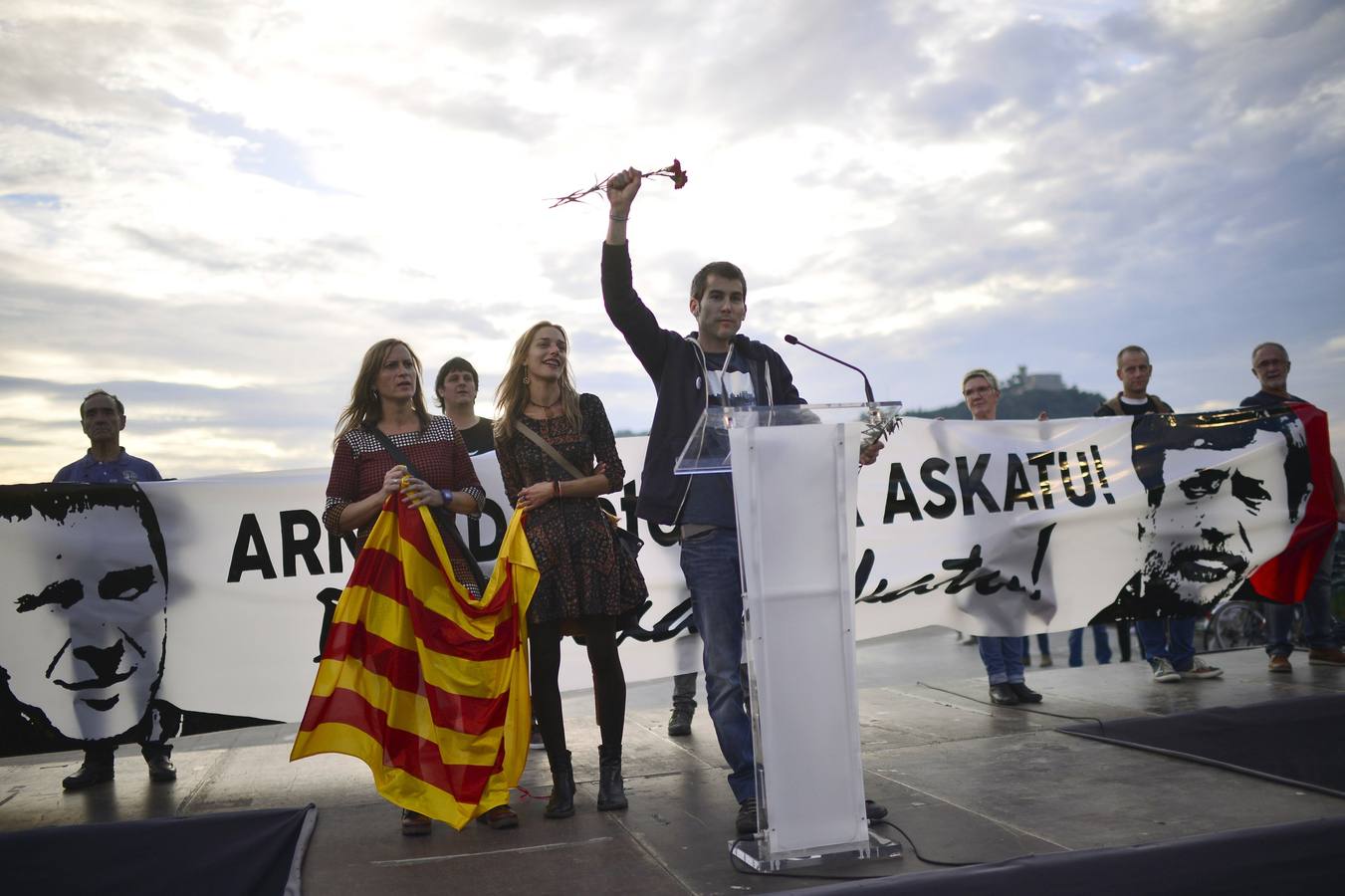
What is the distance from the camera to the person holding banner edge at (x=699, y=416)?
131 inches

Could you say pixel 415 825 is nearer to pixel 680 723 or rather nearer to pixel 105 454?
pixel 680 723

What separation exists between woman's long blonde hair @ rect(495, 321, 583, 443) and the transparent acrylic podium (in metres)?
1.07

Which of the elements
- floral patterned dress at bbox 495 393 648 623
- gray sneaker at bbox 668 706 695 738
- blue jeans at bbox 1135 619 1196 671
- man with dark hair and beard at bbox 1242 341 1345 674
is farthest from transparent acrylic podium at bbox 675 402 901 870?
man with dark hair and beard at bbox 1242 341 1345 674

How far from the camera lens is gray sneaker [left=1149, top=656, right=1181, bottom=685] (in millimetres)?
5957

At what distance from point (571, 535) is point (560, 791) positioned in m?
0.91

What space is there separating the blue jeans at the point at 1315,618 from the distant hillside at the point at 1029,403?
1.56 m

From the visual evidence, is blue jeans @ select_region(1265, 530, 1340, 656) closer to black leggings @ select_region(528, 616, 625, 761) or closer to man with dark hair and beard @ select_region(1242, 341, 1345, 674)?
man with dark hair and beard @ select_region(1242, 341, 1345, 674)

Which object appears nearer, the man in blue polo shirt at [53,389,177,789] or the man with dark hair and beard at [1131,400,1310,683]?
the man in blue polo shirt at [53,389,177,789]

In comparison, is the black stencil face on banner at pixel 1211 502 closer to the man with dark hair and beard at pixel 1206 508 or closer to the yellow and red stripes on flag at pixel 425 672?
the man with dark hair and beard at pixel 1206 508

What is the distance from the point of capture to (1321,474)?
6195mm

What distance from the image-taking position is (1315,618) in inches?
245

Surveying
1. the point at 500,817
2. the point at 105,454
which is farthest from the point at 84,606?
the point at 500,817

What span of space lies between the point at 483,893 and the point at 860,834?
1066 millimetres

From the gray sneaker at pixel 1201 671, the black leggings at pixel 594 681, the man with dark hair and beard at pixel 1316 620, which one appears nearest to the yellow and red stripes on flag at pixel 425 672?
the black leggings at pixel 594 681
